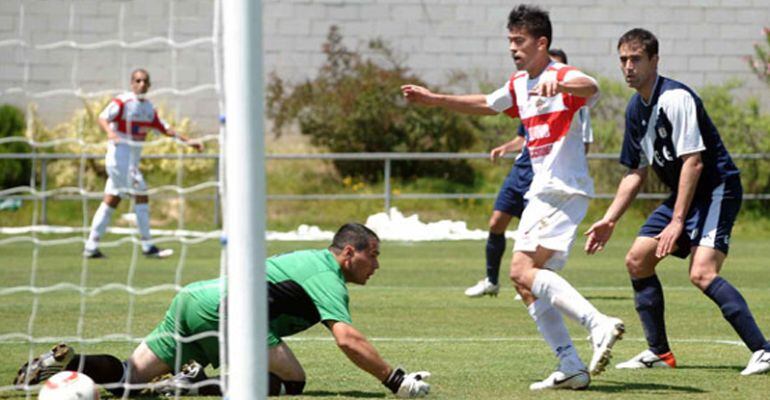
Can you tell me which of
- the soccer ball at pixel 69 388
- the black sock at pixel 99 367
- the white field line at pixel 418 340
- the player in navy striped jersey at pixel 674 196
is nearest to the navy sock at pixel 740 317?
Result: the player in navy striped jersey at pixel 674 196

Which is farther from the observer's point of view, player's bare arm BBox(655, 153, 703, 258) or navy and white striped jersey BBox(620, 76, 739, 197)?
navy and white striped jersey BBox(620, 76, 739, 197)

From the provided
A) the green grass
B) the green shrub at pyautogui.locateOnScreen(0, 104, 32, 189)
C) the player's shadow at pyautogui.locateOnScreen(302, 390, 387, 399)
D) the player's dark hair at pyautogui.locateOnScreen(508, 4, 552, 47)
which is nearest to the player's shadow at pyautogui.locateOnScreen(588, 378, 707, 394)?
the green grass

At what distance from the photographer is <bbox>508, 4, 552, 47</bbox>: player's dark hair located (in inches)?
304

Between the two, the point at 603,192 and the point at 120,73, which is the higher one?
the point at 120,73

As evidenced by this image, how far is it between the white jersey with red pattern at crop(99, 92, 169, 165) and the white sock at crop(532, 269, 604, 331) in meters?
9.75

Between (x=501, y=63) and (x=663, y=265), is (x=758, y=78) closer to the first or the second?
(x=501, y=63)

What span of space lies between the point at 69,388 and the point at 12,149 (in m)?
18.6

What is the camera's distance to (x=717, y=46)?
26.3m

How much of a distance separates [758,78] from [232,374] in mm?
22616

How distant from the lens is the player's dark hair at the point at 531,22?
7711 millimetres

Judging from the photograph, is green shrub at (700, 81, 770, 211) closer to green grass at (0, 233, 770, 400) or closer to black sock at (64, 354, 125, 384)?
green grass at (0, 233, 770, 400)

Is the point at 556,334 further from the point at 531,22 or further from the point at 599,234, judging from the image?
the point at 531,22

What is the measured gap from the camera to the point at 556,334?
7.50 meters

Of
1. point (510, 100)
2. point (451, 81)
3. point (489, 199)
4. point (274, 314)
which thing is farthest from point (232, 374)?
point (451, 81)
